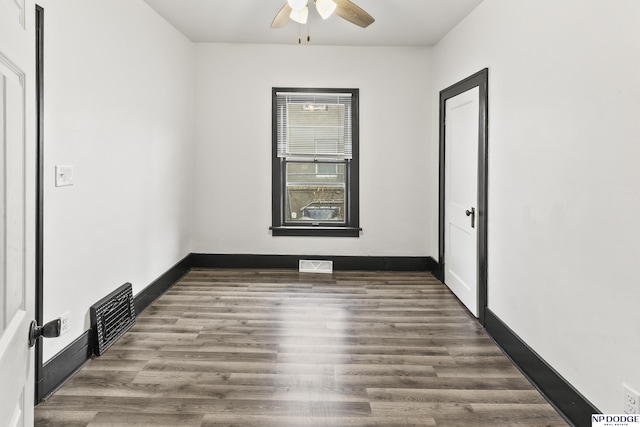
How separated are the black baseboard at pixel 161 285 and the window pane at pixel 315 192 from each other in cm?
126

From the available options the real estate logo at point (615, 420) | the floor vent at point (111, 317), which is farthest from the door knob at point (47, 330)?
the real estate logo at point (615, 420)

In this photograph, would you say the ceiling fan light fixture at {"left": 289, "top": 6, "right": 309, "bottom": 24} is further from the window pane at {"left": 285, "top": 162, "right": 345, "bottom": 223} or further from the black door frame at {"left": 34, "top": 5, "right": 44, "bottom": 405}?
the window pane at {"left": 285, "top": 162, "right": 345, "bottom": 223}

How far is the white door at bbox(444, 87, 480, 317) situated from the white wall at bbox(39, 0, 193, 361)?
2.76 metres

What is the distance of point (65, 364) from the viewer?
8.65ft

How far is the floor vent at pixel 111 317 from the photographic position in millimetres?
2947

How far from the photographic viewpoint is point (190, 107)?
5188 mm

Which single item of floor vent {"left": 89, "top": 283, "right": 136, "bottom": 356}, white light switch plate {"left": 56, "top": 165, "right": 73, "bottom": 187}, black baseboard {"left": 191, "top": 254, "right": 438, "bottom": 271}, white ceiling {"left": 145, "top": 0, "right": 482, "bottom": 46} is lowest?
floor vent {"left": 89, "top": 283, "right": 136, "bottom": 356}

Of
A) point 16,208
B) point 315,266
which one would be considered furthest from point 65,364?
point 315,266

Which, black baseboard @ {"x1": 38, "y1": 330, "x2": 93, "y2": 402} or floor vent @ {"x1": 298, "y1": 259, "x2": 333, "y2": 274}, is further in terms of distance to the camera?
floor vent @ {"x1": 298, "y1": 259, "x2": 333, "y2": 274}

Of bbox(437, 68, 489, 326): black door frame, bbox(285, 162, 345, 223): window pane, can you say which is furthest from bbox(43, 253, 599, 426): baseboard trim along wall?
bbox(285, 162, 345, 223): window pane

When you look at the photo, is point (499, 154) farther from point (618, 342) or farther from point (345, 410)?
point (345, 410)

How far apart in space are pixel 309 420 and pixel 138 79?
2.91 metres

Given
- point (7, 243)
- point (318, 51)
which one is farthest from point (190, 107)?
point (7, 243)

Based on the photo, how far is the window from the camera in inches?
208
